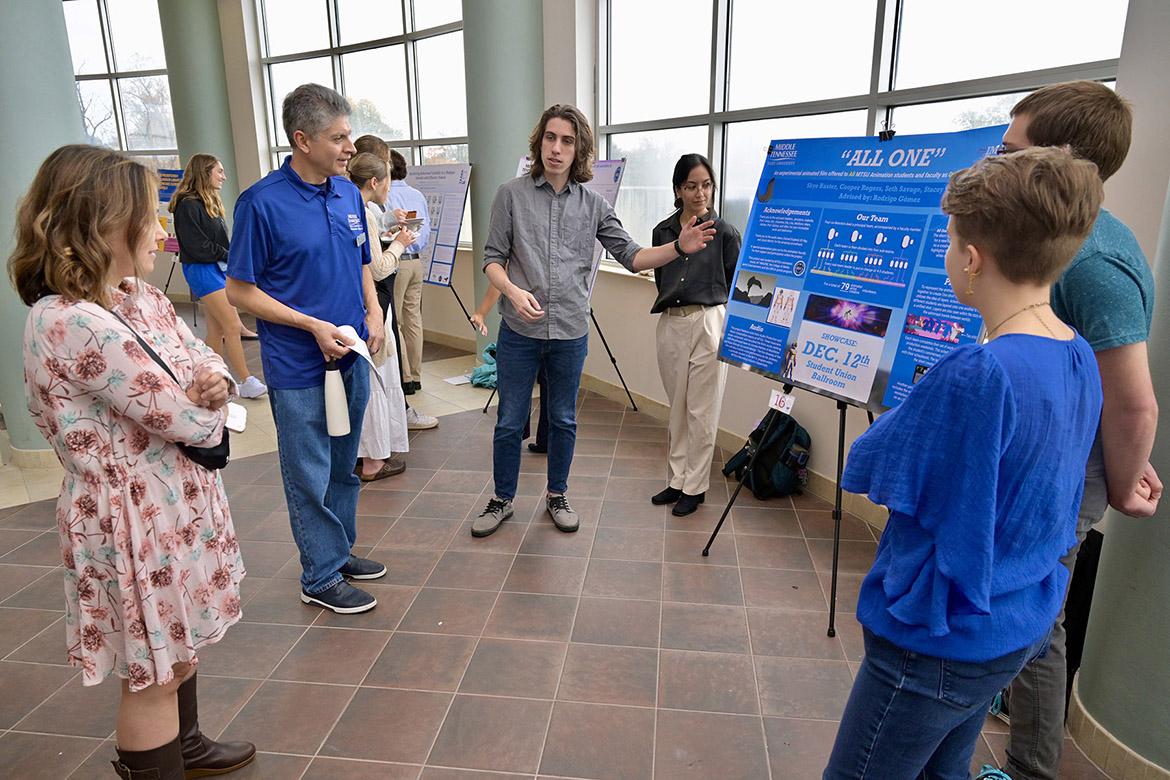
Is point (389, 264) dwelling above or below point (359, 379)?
above

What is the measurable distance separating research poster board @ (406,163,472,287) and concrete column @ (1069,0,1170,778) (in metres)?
4.27

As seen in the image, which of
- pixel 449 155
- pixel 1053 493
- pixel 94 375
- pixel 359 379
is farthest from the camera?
pixel 449 155

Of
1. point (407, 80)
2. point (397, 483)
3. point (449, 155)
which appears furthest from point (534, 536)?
point (407, 80)

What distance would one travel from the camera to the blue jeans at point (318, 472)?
230cm

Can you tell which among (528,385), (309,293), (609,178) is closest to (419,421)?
(528,385)

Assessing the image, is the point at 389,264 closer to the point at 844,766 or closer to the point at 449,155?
the point at 844,766

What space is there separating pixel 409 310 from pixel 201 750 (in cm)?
351

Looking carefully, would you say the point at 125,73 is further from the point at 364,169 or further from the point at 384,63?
the point at 364,169

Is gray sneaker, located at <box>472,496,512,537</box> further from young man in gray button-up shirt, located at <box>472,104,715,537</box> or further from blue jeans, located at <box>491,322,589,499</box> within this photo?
young man in gray button-up shirt, located at <box>472,104,715,537</box>

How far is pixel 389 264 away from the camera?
3.60 metres

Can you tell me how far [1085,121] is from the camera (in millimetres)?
1330

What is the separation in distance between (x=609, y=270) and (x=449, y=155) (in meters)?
2.87

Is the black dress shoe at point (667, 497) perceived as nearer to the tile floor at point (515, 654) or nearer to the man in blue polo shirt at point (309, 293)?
the tile floor at point (515, 654)

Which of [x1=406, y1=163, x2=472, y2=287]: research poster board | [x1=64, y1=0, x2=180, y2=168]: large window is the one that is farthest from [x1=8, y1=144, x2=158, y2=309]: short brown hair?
[x1=64, y1=0, x2=180, y2=168]: large window
